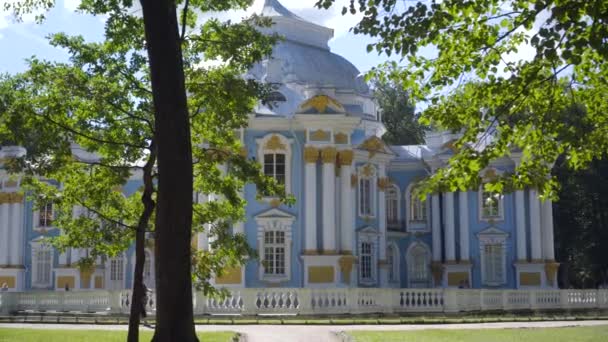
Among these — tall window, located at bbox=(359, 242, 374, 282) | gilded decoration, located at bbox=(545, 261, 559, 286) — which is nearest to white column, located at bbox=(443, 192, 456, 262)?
gilded decoration, located at bbox=(545, 261, 559, 286)

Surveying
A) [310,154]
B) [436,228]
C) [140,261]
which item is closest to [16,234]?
[310,154]

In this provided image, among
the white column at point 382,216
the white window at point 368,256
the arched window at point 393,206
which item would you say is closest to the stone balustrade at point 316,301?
the white window at point 368,256

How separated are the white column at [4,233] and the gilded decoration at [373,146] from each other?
680 inches

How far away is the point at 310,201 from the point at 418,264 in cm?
1123

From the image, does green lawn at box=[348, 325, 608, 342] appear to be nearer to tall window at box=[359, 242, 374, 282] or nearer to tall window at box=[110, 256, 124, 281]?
tall window at box=[359, 242, 374, 282]

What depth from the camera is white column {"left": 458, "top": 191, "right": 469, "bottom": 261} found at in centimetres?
3981

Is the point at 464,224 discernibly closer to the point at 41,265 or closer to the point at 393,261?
the point at 393,261

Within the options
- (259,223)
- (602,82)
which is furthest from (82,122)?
(259,223)

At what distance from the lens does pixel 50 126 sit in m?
15.2

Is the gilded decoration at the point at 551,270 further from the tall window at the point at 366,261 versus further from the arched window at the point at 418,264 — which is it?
the tall window at the point at 366,261

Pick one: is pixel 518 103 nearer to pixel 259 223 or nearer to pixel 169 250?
pixel 169 250

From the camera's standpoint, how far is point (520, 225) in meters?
38.9

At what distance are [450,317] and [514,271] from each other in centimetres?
1191

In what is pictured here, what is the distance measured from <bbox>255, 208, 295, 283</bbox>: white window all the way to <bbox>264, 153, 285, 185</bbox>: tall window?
4.57 feet
